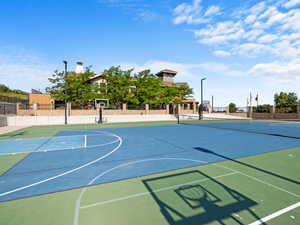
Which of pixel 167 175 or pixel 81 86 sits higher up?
pixel 81 86

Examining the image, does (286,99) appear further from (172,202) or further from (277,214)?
(172,202)

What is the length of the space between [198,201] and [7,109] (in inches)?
1195

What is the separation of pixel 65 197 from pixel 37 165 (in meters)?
2.93

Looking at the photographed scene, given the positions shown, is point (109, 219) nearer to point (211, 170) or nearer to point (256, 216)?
point (256, 216)

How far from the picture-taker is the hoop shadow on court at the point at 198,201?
2.75 metres

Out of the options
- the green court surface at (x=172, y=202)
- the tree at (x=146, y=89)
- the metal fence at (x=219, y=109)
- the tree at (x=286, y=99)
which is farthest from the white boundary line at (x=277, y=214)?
the tree at (x=286, y=99)

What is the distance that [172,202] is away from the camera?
10.5ft

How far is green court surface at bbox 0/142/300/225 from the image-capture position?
8.96 feet

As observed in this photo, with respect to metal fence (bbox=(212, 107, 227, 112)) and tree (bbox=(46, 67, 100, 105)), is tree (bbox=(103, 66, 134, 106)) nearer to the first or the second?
tree (bbox=(46, 67, 100, 105))

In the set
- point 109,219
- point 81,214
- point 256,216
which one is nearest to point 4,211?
point 81,214

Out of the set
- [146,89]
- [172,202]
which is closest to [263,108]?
[146,89]

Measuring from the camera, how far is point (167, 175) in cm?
457

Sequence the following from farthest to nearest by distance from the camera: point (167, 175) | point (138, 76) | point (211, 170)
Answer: point (138, 76) < point (211, 170) < point (167, 175)

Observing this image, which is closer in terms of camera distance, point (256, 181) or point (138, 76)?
point (256, 181)
